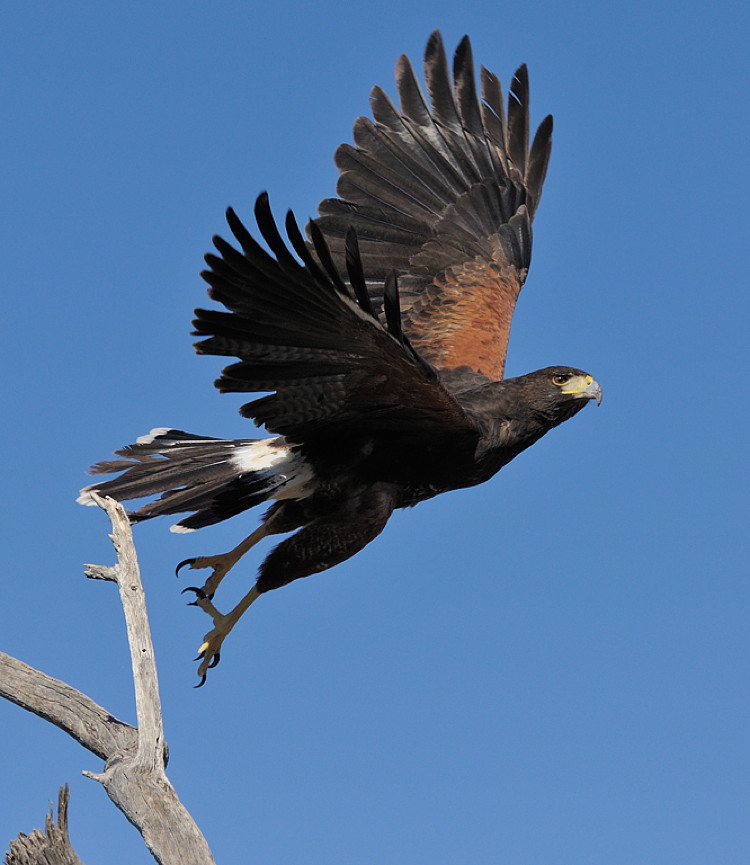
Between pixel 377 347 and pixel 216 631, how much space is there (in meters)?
1.79

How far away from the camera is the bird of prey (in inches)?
207

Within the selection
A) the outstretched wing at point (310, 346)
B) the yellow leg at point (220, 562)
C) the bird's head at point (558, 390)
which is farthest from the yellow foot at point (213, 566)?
the bird's head at point (558, 390)

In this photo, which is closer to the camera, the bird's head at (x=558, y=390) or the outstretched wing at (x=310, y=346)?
the outstretched wing at (x=310, y=346)

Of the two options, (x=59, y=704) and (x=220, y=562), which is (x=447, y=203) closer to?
(x=220, y=562)

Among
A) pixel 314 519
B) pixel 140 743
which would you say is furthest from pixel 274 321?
pixel 140 743

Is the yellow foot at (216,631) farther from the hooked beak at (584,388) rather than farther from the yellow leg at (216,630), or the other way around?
the hooked beak at (584,388)

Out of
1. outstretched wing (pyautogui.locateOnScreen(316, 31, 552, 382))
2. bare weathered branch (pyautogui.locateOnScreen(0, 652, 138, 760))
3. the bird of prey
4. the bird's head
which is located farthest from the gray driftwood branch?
outstretched wing (pyautogui.locateOnScreen(316, 31, 552, 382))

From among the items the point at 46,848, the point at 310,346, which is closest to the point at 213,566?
the point at 310,346

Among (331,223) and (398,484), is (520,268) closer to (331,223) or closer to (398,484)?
(331,223)

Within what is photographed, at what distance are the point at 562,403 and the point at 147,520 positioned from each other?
2288 millimetres

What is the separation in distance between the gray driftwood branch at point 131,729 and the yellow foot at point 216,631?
1165 mm

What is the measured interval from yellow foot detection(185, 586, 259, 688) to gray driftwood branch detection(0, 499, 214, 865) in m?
1.17

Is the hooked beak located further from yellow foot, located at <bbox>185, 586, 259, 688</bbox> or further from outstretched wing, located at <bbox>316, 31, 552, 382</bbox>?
yellow foot, located at <bbox>185, 586, 259, 688</bbox>

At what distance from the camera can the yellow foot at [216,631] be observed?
6.14m
